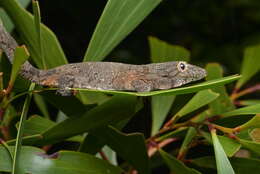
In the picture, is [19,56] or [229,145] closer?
[19,56]

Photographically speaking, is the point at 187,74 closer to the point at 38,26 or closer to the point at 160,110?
the point at 160,110

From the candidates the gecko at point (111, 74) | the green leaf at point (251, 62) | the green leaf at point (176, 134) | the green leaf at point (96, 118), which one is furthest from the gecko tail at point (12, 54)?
the green leaf at point (251, 62)

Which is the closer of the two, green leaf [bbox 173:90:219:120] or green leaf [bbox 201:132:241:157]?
green leaf [bbox 201:132:241:157]

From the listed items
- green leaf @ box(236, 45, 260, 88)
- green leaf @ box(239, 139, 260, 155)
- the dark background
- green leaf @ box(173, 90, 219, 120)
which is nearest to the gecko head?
green leaf @ box(173, 90, 219, 120)

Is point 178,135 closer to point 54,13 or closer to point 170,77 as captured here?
point 170,77

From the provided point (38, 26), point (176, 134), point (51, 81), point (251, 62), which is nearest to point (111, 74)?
point (51, 81)

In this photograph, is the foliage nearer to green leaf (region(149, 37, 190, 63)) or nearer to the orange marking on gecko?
the orange marking on gecko
